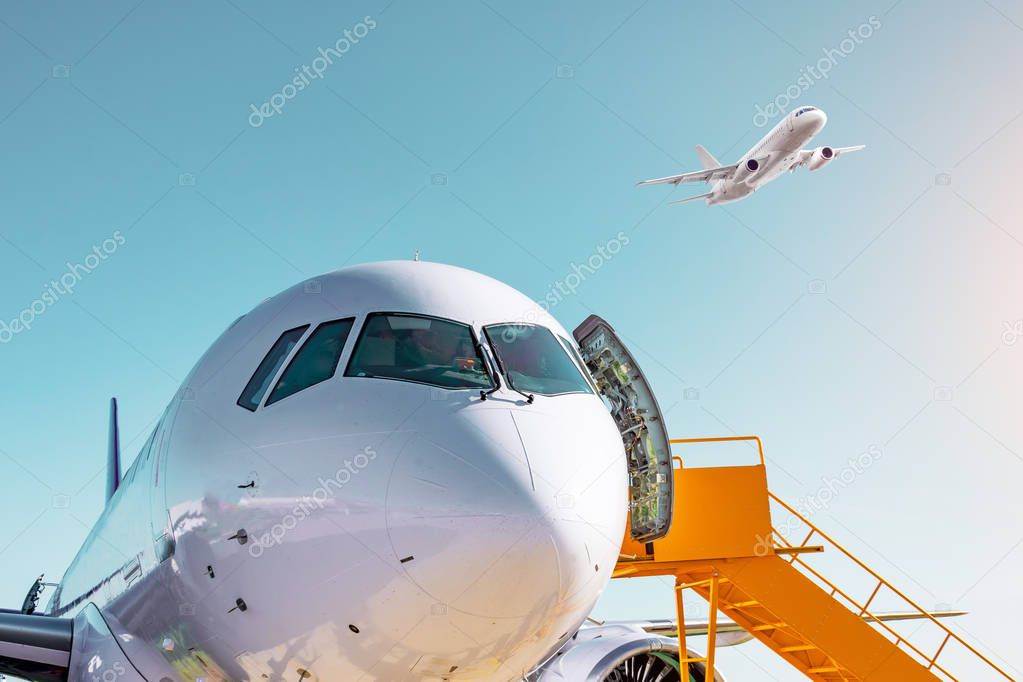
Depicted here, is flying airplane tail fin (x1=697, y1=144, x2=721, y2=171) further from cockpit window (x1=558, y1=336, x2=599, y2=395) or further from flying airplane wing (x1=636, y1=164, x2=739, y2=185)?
cockpit window (x1=558, y1=336, x2=599, y2=395)

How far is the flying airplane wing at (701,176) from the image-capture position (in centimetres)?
4379

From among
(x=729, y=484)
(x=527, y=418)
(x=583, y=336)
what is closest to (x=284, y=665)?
(x=527, y=418)

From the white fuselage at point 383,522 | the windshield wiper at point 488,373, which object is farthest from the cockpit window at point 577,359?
the windshield wiper at point 488,373

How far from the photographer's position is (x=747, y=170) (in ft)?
137

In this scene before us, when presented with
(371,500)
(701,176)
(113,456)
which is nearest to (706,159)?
(701,176)

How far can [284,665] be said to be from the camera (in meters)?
5.01

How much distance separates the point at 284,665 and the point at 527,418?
82.7 inches

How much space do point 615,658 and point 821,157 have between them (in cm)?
3602

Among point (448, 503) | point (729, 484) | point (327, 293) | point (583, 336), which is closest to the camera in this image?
point (448, 503)

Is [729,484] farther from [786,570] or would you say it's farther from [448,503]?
[448,503]

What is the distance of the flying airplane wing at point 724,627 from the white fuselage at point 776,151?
30017 mm

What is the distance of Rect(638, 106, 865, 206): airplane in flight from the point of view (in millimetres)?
39500

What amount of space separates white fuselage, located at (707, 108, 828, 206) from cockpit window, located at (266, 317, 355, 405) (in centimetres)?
3795

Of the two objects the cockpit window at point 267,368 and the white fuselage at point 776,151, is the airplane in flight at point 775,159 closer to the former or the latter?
the white fuselage at point 776,151
